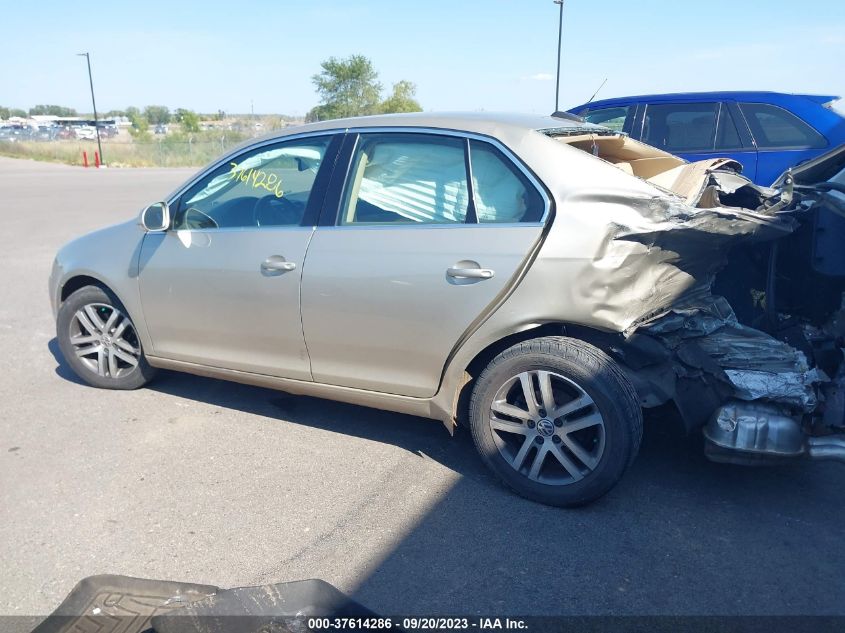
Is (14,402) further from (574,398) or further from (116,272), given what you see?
(574,398)

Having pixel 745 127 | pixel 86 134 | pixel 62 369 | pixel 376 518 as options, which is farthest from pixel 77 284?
pixel 86 134

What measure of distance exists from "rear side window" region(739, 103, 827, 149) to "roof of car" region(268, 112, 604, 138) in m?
4.30

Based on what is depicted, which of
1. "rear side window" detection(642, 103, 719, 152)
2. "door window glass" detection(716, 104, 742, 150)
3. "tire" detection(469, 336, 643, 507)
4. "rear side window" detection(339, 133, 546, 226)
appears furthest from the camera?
"rear side window" detection(642, 103, 719, 152)

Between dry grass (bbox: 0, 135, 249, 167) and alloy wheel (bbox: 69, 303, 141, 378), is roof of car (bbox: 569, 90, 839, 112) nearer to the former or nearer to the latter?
alloy wheel (bbox: 69, 303, 141, 378)

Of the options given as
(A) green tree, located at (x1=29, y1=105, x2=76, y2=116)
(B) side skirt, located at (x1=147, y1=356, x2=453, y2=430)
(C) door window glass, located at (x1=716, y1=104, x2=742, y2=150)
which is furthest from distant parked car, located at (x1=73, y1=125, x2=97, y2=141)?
(A) green tree, located at (x1=29, y1=105, x2=76, y2=116)

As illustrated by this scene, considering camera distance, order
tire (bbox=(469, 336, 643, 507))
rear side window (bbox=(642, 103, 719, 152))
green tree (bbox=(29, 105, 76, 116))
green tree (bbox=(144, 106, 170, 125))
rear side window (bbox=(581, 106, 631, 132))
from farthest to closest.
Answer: green tree (bbox=(29, 105, 76, 116)), green tree (bbox=(144, 106, 170, 125)), rear side window (bbox=(581, 106, 631, 132)), rear side window (bbox=(642, 103, 719, 152)), tire (bbox=(469, 336, 643, 507))

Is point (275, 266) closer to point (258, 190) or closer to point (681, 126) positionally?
point (258, 190)

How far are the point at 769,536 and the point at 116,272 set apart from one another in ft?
12.9

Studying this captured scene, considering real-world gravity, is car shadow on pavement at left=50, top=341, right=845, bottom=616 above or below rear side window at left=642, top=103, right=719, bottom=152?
below

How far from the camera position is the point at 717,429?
3.21 meters

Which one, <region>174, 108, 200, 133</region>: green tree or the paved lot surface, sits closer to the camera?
the paved lot surface

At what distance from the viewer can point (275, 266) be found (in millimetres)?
3812

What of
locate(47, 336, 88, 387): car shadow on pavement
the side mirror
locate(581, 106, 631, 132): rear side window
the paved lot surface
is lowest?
the paved lot surface

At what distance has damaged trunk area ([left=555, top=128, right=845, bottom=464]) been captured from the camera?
10.4ft
